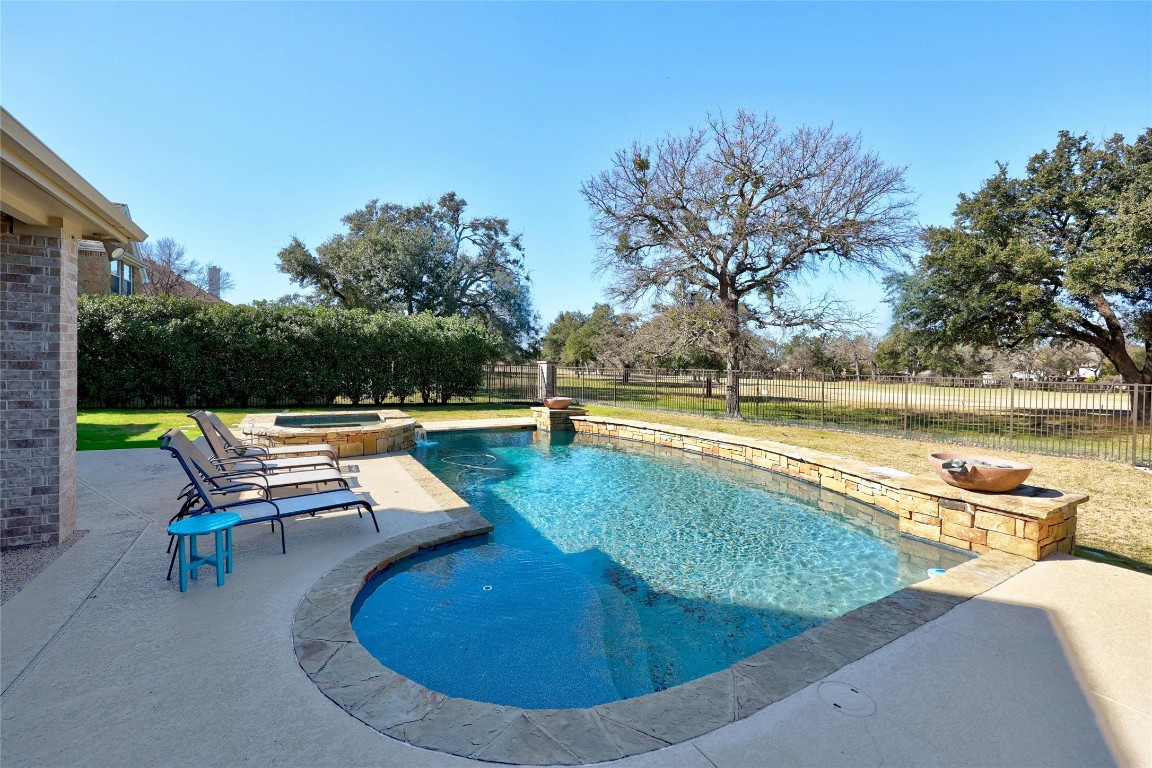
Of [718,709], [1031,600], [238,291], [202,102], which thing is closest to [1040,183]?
[1031,600]

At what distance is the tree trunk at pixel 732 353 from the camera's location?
15.5 meters

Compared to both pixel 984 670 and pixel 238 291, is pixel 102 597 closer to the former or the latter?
pixel 984 670

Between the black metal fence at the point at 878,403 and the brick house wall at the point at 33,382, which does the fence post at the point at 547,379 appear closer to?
the black metal fence at the point at 878,403

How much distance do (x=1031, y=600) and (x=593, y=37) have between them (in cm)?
1095

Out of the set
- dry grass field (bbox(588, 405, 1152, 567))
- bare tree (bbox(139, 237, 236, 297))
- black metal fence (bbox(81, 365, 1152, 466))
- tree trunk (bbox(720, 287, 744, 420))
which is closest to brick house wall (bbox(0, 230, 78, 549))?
dry grass field (bbox(588, 405, 1152, 567))

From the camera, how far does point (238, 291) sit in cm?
3653

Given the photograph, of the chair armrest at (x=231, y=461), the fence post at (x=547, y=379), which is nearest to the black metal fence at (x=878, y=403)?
the fence post at (x=547, y=379)

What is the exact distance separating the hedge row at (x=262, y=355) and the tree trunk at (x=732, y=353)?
853 cm

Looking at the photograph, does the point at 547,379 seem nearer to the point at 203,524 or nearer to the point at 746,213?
the point at 746,213

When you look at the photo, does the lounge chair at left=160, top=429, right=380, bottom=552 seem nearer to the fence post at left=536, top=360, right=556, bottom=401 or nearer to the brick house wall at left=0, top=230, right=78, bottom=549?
the brick house wall at left=0, top=230, right=78, bottom=549

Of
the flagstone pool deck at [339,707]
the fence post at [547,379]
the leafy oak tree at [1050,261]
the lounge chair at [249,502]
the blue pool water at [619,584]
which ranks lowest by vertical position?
the blue pool water at [619,584]

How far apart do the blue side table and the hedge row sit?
13150 millimetres

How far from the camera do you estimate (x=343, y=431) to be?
8.88m

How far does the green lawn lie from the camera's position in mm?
9461
